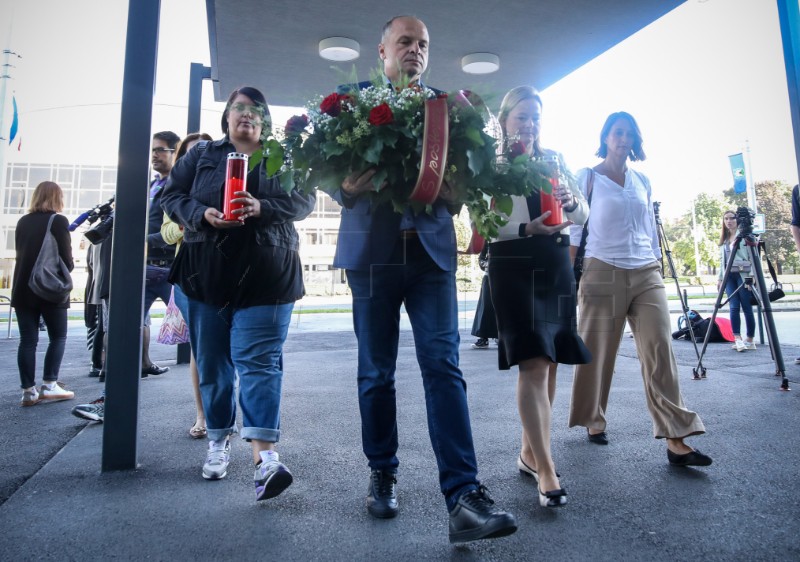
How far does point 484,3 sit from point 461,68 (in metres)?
1.91

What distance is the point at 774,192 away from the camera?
51719mm

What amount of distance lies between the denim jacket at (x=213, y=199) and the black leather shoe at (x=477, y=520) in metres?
1.54

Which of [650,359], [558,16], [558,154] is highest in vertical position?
[558,16]

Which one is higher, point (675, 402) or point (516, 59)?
point (516, 59)

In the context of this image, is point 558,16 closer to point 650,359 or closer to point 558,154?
point 558,154

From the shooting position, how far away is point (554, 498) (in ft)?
7.98

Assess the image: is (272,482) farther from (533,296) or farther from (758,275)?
(758,275)

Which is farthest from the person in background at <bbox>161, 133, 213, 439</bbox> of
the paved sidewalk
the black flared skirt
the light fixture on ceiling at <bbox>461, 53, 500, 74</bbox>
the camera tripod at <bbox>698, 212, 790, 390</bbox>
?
the camera tripod at <bbox>698, 212, 790, 390</bbox>

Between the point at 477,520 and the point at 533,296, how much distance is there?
1109 mm

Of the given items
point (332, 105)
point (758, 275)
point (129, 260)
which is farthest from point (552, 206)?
point (758, 275)

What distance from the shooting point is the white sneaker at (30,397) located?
480cm

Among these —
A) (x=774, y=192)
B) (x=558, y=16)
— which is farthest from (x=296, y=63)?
(x=774, y=192)

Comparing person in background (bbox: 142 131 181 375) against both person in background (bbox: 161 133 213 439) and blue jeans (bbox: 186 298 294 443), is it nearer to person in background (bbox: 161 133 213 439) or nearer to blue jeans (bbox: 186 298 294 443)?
person in background (bbox: 161 133 213 439)

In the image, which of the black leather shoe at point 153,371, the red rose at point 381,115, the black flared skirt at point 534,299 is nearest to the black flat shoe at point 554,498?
the black flared skirt at point 534,299
